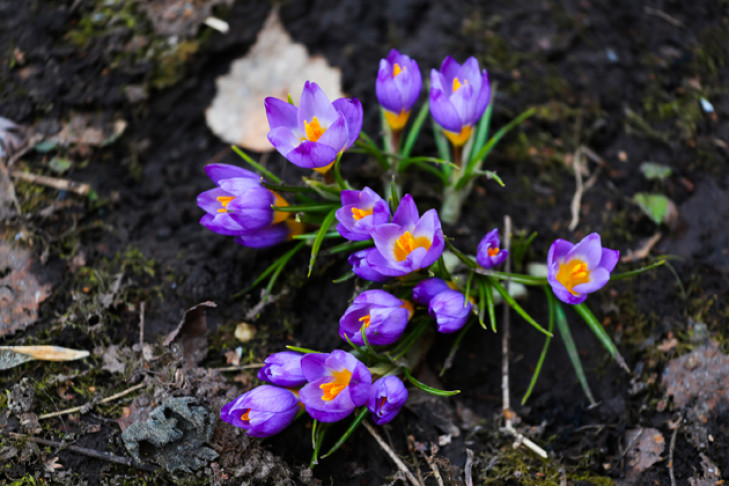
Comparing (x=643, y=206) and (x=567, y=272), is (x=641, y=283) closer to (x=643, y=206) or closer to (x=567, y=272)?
(x=643, y=206)

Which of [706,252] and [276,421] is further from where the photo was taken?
[706,252]

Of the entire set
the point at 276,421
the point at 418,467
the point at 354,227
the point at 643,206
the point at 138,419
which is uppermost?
the point at 354,227

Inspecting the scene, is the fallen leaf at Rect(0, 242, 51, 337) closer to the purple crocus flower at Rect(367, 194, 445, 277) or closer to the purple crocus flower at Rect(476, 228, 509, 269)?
the purple crocus flower at Rect(367, 194, 445, 277)

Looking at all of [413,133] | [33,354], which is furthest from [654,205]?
[33,354]

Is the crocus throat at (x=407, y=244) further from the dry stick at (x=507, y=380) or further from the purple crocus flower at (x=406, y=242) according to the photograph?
the dry stick at (x=507, y=380)

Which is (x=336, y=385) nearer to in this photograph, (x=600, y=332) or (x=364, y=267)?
(x=364, y=267)

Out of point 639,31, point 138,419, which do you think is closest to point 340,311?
point 138,419

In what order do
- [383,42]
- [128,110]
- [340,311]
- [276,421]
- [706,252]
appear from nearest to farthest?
[276,421]
[340,311]
[706,252]
[128,110]
[383,42]
